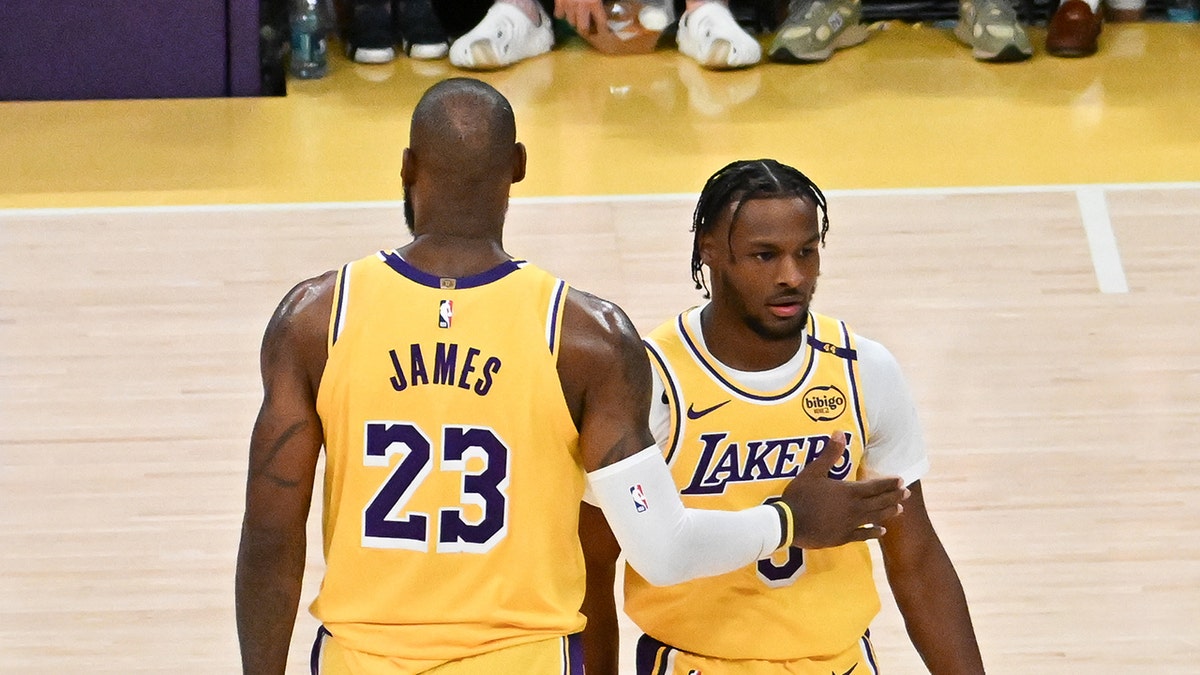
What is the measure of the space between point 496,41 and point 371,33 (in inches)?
24.0

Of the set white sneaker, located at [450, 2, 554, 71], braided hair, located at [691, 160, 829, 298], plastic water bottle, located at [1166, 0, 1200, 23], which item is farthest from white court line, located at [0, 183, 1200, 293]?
braided hair, located at [691, 160, 829, 298]

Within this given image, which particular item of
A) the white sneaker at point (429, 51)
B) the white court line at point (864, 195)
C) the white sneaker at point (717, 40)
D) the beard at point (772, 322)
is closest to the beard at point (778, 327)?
the beard at point (772, 322)

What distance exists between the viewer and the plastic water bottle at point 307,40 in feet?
22.7

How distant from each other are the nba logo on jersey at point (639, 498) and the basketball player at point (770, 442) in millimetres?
327

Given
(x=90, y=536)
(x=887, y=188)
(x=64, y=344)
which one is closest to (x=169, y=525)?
(x=90, y=536)

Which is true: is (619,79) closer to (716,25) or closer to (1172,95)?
(716,25)

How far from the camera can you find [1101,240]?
5789mm

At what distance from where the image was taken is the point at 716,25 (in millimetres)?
7098

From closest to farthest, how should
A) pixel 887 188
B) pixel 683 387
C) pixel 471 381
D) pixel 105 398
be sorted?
pixel 471 381, pixel 683 387, pixel 105 398, pixel 887 188

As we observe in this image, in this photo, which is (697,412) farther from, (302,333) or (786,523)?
(302,333)

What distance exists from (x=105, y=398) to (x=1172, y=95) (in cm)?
431

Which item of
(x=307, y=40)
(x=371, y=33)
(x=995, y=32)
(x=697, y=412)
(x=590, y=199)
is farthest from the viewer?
(x=371, y=33)

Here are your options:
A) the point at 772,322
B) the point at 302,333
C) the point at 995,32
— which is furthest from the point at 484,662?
the point at 995,32

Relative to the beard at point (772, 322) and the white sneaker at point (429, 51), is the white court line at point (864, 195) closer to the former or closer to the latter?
the white sneaker at point (429, 51)
